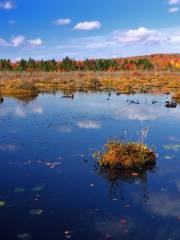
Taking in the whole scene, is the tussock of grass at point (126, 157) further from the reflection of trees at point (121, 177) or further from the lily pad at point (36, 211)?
the lily pad at point (36, 211)

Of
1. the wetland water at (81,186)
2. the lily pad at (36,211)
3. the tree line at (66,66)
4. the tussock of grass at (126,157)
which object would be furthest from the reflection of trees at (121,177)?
the tree line at (66,66)

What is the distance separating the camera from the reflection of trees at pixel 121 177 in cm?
1382

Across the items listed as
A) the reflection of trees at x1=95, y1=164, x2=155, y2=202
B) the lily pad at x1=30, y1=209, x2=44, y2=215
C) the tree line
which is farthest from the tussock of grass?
the tree line

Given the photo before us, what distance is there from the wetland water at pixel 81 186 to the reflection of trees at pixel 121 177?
4 cm

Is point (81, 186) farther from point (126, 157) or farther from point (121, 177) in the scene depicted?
point (126, 157)

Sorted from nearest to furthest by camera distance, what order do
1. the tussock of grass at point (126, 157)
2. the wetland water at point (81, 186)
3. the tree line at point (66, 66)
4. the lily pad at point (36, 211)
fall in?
the wetland water at point (81, 186)
the lily pad at point (36, 211)
the tussock of grass at point (126, 157)
the tree line at point (66, 66)

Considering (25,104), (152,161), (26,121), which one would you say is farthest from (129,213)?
(25,104)

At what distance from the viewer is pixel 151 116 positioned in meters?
29.9

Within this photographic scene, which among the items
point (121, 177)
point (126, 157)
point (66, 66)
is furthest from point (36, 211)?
point (66, 66)

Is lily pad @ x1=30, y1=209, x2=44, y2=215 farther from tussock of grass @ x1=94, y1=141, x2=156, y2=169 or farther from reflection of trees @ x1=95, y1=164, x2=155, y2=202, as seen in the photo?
tussock of grass @ x1=94, y1=141, x2=156, y2=169

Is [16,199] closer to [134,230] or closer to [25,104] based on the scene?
[134,230]

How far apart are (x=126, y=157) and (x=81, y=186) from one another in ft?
9.12

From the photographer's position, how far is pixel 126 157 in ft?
53.4

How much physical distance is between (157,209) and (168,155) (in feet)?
20.9
